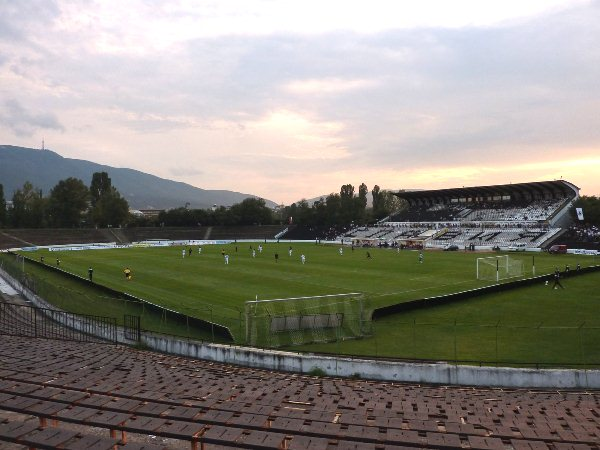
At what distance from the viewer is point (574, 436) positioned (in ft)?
30.9

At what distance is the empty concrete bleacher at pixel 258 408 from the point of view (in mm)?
8109

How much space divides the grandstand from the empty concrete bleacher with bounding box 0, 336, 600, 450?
210ft

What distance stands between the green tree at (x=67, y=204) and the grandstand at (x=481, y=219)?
6794 centimetres

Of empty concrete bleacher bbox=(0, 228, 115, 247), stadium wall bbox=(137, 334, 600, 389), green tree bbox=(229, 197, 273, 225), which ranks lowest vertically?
stadium wall bbox=(137, 334, 600, 389)

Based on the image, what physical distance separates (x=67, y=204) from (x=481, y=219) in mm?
97600

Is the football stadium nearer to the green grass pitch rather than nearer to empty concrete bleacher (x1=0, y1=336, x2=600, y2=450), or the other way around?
empty concrete bleacher (x1=0, y1=336, x2=600, y2=450)

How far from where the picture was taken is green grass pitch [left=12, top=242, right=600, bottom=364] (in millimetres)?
21359

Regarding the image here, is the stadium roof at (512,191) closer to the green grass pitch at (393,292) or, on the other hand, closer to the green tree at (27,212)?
the green grass pitch at (393,292)

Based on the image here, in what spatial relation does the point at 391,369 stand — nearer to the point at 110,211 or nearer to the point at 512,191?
the point at 512,191

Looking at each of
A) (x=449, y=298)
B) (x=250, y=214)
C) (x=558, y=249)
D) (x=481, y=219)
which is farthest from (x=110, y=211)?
(x=449, y=298)

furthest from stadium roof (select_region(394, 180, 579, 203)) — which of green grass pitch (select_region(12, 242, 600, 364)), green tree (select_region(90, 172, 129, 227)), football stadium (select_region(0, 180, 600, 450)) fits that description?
green tree (select_region(90, 172, 129, 227))

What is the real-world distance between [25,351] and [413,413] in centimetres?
1356

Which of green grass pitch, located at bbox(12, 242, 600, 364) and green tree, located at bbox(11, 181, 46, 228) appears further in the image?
green tree, located at bbox(11, 181, 46, 228)

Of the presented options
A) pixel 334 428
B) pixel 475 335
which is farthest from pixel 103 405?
pixel 475 335
